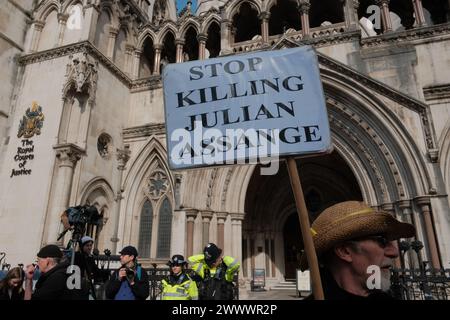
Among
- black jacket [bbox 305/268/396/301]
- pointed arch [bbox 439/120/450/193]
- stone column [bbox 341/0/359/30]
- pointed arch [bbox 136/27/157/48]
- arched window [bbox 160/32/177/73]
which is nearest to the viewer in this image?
black jacket [bbox 305/268/396/301]

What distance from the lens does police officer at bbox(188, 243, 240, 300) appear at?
15.4 feet

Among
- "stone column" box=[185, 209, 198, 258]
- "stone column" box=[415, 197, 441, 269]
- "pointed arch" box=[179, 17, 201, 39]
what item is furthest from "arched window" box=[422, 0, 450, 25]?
"stone column" box=[185, 209, 198, 258]

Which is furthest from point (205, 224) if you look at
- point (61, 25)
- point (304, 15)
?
point (61, 25)

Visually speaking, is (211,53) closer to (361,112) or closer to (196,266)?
(361,112)

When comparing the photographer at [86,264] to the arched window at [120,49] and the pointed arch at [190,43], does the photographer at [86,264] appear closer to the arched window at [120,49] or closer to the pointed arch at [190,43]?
the arched window at [120,49]

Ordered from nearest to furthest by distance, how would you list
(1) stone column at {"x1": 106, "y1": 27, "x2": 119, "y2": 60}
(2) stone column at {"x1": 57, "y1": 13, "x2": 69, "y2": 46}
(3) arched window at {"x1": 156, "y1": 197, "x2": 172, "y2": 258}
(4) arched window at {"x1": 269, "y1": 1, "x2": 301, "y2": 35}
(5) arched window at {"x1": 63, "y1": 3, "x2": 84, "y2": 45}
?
(3) arched window at {"x1": 156, "y1": 197, "x2": 172, "y2": 258} < (5) arched window at {"x1": 63, "y1": 3, "x2": 84, "y2": 45} < (2) stone column at {"x1": 57, "y1": 13, "x2": 69, "y2": 46} < (1) stone column at {"x1": 106, "y1": 27, "x2": 119, "y2": 60} < (4) arched window at {"x1": 269, "y1": 1, "x2": 301, "y2": 35}

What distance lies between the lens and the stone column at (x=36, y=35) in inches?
613

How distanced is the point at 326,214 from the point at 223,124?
112 centimetres

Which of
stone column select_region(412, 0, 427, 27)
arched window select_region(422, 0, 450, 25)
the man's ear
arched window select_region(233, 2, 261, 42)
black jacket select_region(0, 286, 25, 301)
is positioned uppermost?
arched window select_region(233, 2, 261, 42)

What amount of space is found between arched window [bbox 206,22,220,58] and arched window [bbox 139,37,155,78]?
328 cm

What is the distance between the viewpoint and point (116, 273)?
13.1ft

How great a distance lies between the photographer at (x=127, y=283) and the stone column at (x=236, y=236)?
28.9ft

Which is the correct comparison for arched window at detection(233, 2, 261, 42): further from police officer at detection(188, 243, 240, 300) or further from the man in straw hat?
the man in straw hat
